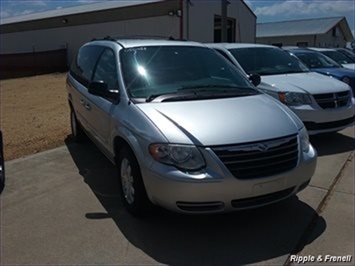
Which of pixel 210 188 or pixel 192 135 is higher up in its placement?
pixel 192 135

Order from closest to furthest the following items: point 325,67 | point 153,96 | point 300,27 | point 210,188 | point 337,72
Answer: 1. point 210,188
2. point 153,96
3. point 337,72
4. point 325,67
5. point 300,27

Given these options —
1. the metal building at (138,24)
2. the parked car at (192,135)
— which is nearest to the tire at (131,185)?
the parked car at (192,135)

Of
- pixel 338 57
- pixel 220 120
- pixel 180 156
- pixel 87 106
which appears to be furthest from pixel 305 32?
pixel 180 156

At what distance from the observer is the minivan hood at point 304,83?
6.61m

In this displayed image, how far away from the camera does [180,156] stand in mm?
3396

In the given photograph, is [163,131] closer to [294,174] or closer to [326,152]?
[294,174]

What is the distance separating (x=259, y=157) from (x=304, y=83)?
12.5 ft

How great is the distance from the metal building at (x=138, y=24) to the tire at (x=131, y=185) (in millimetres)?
18552

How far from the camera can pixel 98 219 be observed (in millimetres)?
4027

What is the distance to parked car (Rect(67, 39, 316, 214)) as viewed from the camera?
11.1 feet

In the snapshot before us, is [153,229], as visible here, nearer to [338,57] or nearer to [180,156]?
[180,156]

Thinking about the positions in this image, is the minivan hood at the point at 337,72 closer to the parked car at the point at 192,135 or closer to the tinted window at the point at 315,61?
the tinted window at the point at 315,61

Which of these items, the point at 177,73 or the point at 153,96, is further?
the point at 177,73

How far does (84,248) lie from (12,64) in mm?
26979
